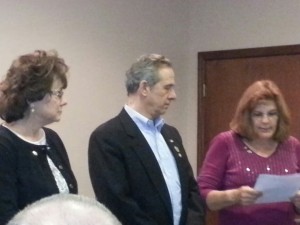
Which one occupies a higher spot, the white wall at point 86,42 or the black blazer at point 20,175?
the white wall at point 86,42

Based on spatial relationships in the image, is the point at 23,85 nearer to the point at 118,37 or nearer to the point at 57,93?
the point at 57,93

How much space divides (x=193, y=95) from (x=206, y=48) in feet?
1.13

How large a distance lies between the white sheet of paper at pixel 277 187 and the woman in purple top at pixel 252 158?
7cm

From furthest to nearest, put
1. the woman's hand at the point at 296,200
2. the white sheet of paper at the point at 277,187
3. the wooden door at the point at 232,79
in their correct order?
the wooden door at the point at 232,79 → the woman's hand at the point at 296,200 → the white sheet of paper at the point at 277,187

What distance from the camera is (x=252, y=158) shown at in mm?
2900

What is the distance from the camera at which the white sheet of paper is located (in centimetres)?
270

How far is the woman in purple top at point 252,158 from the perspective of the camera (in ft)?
9.49

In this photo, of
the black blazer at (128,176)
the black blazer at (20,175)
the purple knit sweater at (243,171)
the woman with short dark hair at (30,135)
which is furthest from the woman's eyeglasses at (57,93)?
the purple knit sweater at (243,171)

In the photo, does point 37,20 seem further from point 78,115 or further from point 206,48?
point 206,48

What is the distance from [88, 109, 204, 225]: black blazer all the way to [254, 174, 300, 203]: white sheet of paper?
389 millimetres

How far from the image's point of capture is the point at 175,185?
2.88 meters

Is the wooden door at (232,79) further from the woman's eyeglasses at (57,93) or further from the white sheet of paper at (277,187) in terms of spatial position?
the woman's eyeglasses at (57,93)

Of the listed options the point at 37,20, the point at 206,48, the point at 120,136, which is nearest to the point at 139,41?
the point at 206,48

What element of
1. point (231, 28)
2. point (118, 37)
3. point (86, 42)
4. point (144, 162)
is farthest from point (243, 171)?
point (231, 28)
